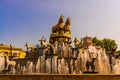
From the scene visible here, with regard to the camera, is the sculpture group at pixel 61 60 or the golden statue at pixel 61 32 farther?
the golden statue at pixel 61 32

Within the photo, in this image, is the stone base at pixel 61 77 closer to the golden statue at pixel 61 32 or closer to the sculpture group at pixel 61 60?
the sculpture group at pixel 61 60

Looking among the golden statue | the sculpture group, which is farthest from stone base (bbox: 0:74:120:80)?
the golden statue

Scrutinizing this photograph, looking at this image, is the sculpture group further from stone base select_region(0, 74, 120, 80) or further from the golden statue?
stone base select_region(0, 74, 120, 80)

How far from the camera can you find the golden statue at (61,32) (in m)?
39.8

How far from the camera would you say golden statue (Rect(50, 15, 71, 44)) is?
3978cm

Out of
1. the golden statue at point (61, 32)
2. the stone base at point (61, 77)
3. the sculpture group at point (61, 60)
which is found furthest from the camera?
the golden statue at point (61, 32)

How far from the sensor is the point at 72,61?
29.1 m

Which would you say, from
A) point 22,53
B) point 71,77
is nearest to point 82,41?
point 71,77

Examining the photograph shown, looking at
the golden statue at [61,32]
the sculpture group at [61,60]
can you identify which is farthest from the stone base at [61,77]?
the golden statue at [61,32]

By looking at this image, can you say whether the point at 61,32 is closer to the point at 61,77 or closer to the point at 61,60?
the point at 61,60

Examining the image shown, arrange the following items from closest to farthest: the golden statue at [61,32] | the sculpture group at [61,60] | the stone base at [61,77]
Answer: the stone base at [61,77], the sculpture group at [61,60], the golden statue at [61,32]

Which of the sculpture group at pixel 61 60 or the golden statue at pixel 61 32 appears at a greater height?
the golden statue at pixel 61 32

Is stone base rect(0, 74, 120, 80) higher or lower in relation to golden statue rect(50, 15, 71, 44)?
lower

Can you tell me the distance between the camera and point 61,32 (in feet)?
132
